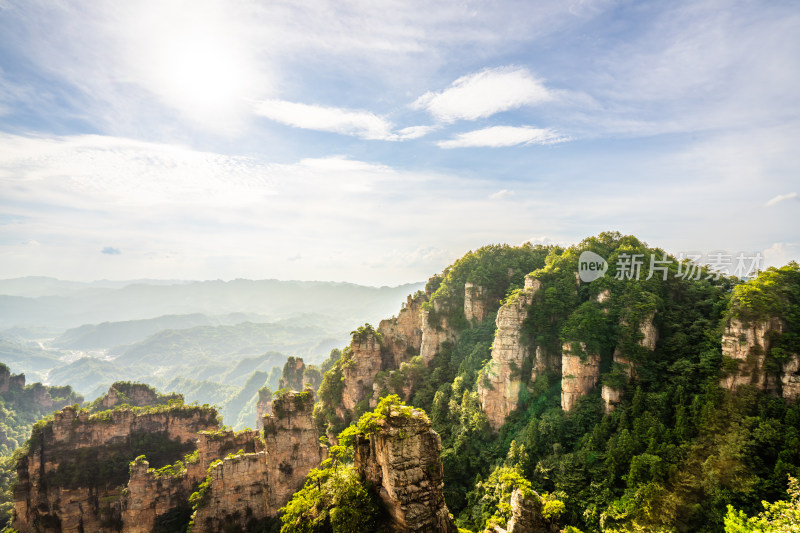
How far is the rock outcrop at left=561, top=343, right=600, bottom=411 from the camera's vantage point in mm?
31906

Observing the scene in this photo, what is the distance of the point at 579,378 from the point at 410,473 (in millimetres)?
20691

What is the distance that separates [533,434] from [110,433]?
157 feet

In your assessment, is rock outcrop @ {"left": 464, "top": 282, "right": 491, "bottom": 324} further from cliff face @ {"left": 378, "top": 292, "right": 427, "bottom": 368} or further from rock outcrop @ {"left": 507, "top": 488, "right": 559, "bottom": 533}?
rock outcrop @ {"left": 507, "top": 488, "right": 559, "bottom": 533}

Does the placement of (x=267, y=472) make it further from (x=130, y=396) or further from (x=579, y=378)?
(x=130, y=396)

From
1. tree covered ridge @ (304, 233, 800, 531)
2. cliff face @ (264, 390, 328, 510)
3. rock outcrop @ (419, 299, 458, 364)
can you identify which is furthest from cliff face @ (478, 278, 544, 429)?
cliff face @ (264, 390, 328, 510)

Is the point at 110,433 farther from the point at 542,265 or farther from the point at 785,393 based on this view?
the point at 785,393

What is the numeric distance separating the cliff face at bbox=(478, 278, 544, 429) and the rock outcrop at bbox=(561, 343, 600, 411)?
4.64m

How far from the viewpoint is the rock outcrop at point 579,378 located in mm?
31906

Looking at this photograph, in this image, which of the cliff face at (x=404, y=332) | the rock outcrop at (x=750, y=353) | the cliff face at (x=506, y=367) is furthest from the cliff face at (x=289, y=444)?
the rock outcrop at (x=750, y=353)

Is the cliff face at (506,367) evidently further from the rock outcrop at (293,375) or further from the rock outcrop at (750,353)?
the rock outcrop at (293,375)

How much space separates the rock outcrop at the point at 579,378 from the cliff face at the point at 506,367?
4642mm

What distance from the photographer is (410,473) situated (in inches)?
688

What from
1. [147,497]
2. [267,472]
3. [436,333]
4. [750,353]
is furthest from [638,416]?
[147,497]

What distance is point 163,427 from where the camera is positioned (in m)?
47.1
